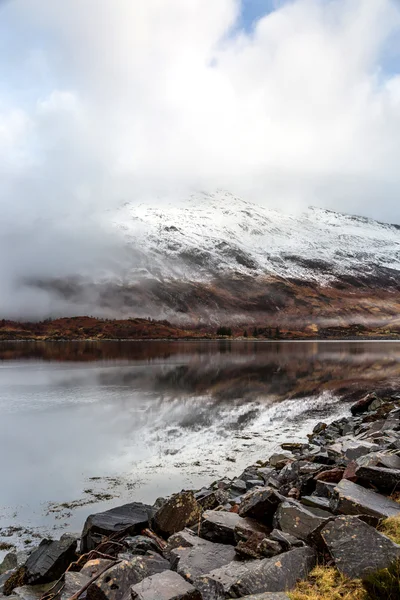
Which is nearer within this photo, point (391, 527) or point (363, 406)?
point (391, 527)

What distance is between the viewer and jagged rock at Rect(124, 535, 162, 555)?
31.5 ft

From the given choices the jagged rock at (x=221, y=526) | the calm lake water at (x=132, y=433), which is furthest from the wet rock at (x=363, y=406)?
the jagged rock at (x=221, y=526)

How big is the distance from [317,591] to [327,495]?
14.3 feet

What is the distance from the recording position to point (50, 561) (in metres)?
9.79

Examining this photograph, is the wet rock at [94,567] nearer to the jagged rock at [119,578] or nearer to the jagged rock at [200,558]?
the jagged rock at [119,578]

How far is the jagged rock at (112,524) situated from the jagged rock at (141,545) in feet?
2.23

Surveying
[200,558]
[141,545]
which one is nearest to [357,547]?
[200,558]

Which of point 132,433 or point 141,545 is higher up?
point 141,545

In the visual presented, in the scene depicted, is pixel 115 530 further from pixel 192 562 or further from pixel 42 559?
pixel 192 562

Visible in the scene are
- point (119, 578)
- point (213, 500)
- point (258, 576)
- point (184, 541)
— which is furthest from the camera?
point (213, 500)

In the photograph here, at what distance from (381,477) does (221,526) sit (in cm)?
407

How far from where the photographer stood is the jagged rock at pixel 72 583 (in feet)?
23.9

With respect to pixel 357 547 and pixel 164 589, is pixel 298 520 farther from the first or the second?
pixel 164 589

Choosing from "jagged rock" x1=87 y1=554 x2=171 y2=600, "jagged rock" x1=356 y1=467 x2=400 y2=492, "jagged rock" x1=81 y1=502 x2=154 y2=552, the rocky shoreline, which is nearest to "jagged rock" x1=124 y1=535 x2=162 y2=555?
the rocky shoreline
